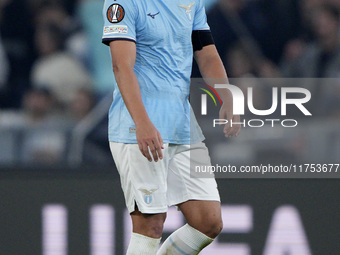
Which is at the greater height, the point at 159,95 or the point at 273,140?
the point at 159,95

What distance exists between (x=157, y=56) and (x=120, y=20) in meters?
0.24

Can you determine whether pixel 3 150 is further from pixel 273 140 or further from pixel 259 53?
pixel 259 53

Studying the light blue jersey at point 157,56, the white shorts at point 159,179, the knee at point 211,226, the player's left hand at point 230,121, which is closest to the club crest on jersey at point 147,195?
the white shorts at point 159,179

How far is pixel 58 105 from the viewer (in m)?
4.59

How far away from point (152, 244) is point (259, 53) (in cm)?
238

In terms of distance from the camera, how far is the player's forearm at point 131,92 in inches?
106

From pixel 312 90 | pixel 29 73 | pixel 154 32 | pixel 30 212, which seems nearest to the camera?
pixel 154 32

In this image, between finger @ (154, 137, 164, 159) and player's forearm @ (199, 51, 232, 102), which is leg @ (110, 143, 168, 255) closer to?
finger @ (154, 137, 164, 159)

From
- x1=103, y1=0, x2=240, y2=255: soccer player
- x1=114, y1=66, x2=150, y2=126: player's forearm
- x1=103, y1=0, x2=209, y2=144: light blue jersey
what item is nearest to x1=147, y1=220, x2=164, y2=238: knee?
x1=103, y1=0, x2=240, y2=255: soccer player

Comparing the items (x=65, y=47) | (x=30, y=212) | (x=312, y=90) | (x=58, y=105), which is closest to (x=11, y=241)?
(x=30, y=212)

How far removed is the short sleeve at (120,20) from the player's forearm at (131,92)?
146 millimetres

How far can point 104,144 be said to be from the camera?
429 cm

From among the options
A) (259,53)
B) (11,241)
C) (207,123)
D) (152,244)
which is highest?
(259,53)

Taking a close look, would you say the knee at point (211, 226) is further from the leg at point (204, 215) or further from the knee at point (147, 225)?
the knee at point (147, 225)
